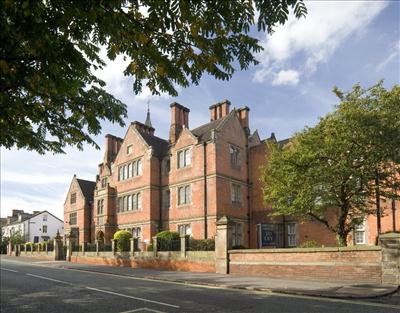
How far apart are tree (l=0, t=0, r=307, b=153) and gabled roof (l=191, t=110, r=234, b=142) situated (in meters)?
29.0

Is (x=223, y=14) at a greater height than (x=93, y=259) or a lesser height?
greater

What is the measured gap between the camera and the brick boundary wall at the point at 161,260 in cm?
2442

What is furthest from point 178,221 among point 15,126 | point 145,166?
point 15,126

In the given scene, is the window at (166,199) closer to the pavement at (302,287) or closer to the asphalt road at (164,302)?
the pavement at (302,287)

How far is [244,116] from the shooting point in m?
39.2

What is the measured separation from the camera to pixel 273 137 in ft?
131

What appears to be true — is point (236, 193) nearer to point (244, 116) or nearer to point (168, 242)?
point (244, 116)

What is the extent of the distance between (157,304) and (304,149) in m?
13.1

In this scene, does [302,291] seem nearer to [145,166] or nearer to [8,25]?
[8,25]

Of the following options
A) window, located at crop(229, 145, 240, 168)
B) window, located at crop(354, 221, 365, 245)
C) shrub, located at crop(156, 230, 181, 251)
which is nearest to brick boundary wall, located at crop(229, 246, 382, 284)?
shrub, located at crop(156, 230, 181, 251)

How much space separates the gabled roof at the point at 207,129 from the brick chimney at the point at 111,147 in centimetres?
1582

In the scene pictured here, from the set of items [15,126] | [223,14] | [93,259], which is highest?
[223,14]

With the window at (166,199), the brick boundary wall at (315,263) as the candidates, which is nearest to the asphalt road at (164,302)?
the brick boundary wall at (315,263)

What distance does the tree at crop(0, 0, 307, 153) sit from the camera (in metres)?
4.20
